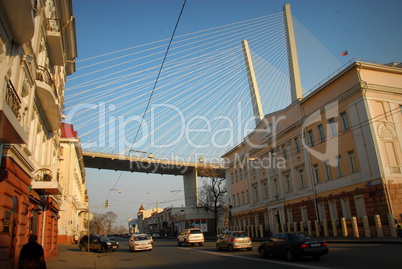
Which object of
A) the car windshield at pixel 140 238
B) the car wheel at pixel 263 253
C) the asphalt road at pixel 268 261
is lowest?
the asphalt road at pixel 268 261

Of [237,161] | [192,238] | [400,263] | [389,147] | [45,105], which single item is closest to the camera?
[400,263]

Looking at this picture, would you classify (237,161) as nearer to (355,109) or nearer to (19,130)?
(355,109)

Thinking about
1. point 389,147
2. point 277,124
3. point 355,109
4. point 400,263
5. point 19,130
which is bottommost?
point 400,263

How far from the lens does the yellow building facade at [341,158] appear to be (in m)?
25.5

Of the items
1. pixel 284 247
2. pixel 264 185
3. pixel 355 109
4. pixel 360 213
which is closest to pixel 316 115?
pixel 355 109

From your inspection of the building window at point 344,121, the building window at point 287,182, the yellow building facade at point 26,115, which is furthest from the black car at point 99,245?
the building window at point 344,121

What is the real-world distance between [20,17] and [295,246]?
1360cm

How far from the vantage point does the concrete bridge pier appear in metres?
75.3

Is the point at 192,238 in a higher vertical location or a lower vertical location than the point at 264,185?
lower

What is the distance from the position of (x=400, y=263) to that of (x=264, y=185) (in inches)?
1343

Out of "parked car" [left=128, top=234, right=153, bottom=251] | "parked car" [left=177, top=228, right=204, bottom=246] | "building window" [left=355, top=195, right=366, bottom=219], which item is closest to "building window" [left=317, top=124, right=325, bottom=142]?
"building window" [left=355, top=195, right=366, bottom=219]

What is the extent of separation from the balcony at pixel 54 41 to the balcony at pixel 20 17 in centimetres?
550

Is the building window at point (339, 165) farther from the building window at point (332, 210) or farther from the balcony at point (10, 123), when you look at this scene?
the balcony at point (10, 123)

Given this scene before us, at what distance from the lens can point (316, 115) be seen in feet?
107
